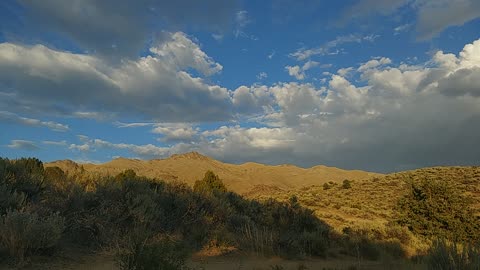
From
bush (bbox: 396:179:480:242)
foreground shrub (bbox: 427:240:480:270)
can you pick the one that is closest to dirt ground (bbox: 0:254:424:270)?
foreground shrub (bbox: 427:240:480:270)

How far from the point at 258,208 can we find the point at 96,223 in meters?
9.95

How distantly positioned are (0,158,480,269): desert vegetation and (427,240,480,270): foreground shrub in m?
0.02

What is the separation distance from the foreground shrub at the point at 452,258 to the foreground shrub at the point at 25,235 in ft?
25.5

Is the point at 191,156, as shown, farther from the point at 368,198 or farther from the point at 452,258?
the point at 452,258

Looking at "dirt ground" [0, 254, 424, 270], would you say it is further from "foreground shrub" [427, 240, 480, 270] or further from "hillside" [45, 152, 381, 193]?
"hillside" [45, 152, 381, 193]

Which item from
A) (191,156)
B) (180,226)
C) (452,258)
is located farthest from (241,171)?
(452,258)

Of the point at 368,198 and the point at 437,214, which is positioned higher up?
the point at 368,198

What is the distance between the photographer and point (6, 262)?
8.16 meters

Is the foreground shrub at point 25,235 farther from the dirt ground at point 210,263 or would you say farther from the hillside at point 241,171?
the hillside at point 241,171

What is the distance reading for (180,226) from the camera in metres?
13.5

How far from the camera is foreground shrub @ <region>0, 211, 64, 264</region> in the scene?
8234 mm

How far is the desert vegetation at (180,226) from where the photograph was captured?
27.0ft

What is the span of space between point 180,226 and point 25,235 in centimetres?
581

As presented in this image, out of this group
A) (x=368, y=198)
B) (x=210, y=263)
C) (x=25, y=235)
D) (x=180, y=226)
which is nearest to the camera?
(x=25, y=235)
